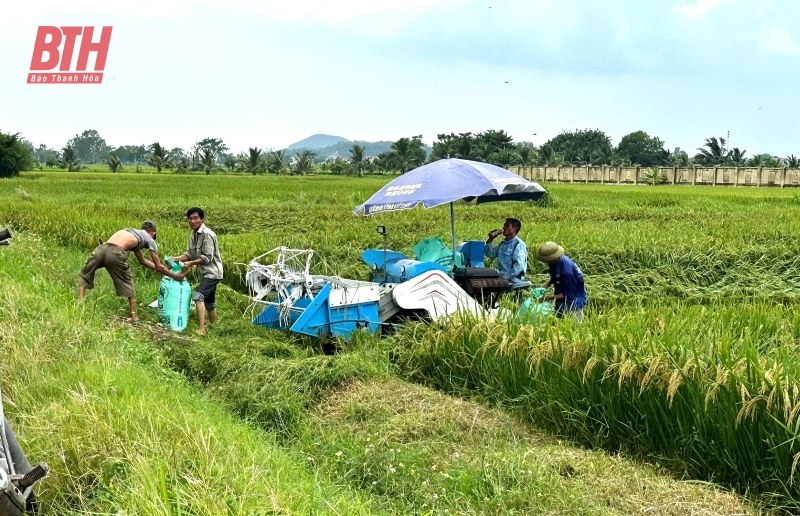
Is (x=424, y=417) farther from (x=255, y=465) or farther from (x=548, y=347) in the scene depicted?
(x=255, y=465)

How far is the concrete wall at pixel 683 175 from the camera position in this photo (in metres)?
43.9

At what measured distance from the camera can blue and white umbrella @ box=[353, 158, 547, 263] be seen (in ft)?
22.3

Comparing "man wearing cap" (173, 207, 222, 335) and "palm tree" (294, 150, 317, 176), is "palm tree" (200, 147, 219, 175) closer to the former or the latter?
"palm tree" (294, 150, 317, 176)

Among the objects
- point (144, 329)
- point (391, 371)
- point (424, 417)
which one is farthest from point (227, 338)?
point (424, 417)

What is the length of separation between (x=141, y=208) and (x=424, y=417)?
16072 millimetres

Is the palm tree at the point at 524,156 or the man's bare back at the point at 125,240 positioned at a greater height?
the palm tree at the point at 524,156

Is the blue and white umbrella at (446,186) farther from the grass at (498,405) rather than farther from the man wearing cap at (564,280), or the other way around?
the grass at (498,405)

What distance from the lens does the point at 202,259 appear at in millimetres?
7793

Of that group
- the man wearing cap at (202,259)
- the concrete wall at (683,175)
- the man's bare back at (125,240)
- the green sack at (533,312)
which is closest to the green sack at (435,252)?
the green sack at (533,312)

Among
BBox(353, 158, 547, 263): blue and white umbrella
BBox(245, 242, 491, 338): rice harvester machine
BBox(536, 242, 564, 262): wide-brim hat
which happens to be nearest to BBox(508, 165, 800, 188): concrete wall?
BBox(353, 158, 547, 263): blue and white umbrella

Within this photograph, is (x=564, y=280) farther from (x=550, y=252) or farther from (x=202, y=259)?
(x=202, y=259)

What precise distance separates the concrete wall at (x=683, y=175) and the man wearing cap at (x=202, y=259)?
1681 inches

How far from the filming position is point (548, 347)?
5.14m

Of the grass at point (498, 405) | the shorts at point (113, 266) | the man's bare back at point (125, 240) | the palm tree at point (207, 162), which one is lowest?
the grass at point (498, 405)
